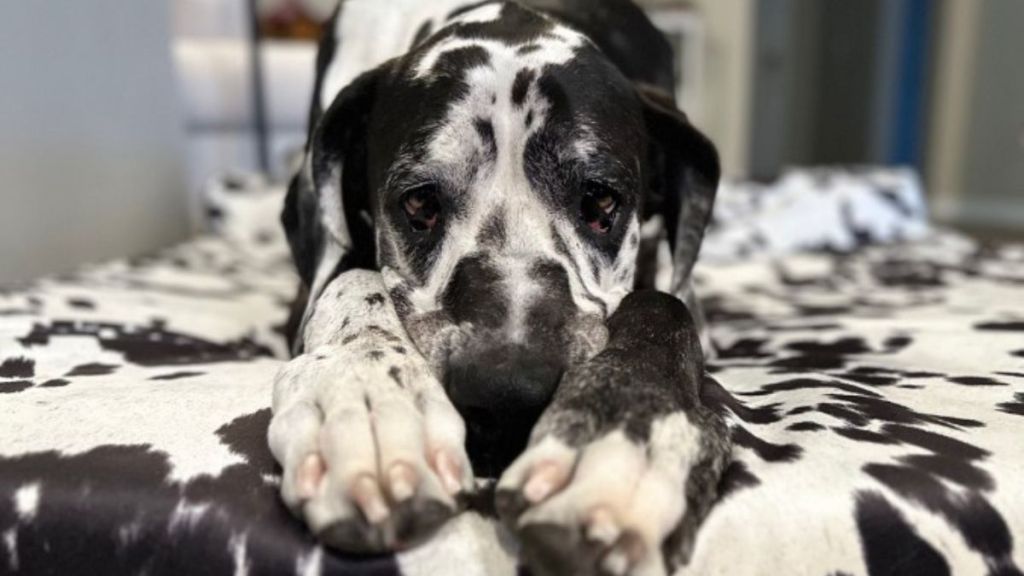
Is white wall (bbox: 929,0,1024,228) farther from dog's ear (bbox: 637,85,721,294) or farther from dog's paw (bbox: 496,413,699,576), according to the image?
dog's paw (bbox: 496,413,699,576)

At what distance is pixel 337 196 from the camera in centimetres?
149

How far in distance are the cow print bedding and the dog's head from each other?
20cm

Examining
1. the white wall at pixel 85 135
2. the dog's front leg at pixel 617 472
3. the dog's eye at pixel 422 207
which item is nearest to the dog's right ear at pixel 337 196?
the dog's eye at pixel 422 207

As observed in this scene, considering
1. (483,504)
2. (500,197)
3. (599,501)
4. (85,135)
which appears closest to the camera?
(599,501)

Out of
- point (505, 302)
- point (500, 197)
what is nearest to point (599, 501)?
point (505, 302)

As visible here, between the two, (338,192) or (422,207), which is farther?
(338,192)

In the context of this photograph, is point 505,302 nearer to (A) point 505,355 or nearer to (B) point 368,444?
(A) point 505,355

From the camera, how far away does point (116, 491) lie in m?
0.94

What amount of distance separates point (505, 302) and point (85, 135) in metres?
2.39

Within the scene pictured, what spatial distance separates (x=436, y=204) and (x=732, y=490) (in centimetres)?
61

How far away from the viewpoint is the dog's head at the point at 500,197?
3.40 feet

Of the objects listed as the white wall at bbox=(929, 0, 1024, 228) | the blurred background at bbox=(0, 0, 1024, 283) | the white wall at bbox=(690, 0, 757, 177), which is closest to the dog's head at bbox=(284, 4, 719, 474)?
the blurred background at bbox=(0, 0, 1024, 283)

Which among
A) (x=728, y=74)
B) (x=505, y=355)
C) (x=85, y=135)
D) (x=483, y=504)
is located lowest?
(x=483, y=504)

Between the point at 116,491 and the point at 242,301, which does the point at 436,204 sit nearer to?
the point at 116,491
